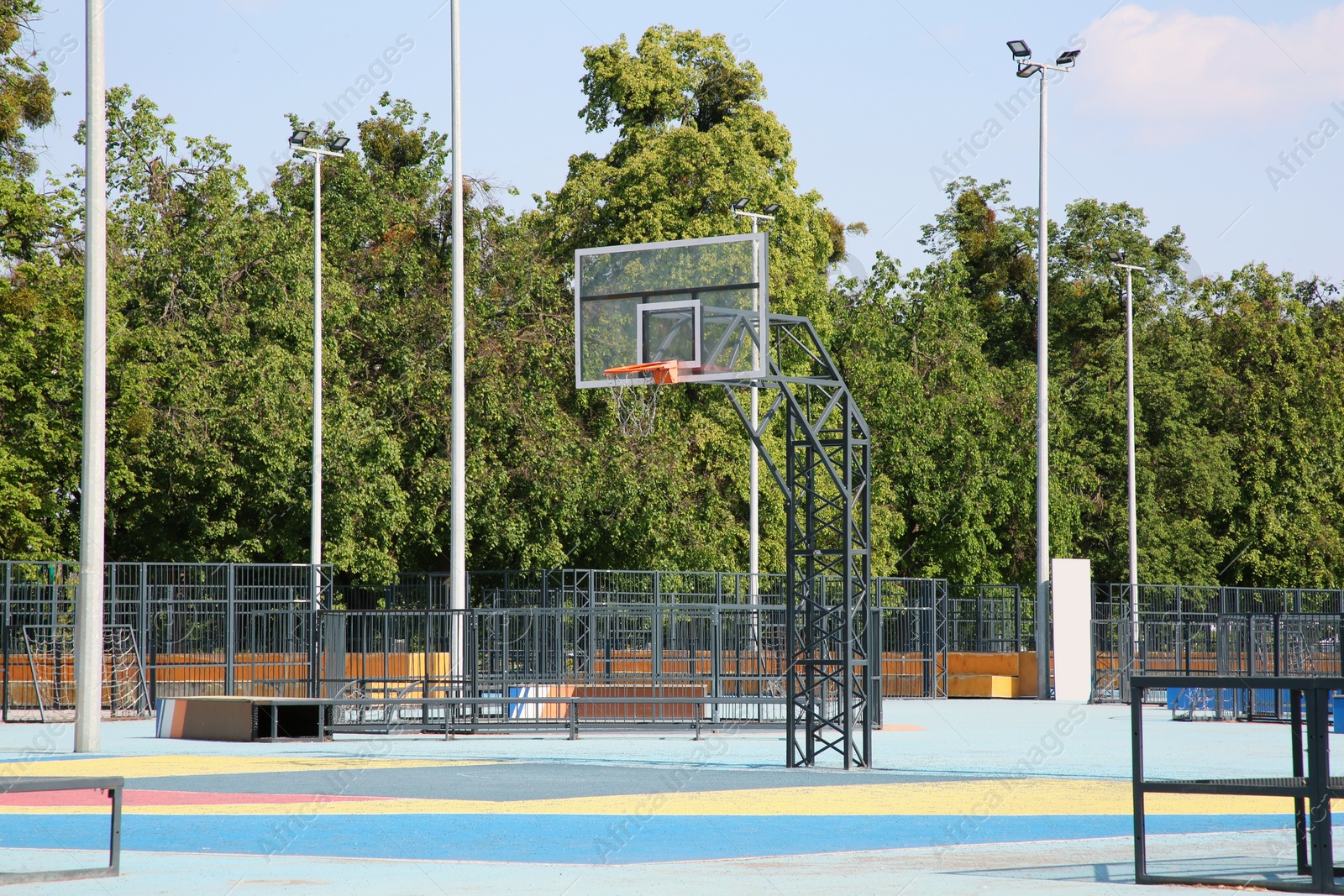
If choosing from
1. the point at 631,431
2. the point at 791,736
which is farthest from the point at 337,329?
the point at 791,736

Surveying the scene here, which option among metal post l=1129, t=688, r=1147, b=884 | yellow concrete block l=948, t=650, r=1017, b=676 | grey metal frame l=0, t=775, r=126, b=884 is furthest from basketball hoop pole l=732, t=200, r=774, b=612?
grey metal frame l=0, t=775, r=126, b=884

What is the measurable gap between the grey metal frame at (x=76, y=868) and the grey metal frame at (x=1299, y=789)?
5648 millimetres

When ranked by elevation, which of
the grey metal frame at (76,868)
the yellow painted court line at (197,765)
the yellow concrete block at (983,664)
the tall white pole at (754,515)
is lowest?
the yellow concrete block at (983,664)

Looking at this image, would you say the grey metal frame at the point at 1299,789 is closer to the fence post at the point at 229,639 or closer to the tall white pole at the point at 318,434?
the fence post at the point at 229,639

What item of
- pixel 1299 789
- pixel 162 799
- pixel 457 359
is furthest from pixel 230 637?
pixel 1299 789

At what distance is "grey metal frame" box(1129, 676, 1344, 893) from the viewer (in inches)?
331

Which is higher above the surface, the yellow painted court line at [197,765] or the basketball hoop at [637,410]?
the basketball hoop at [637,410]

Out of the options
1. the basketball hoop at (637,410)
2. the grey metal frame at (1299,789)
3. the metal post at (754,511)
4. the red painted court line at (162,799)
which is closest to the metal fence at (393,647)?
the metal post at (754,511)

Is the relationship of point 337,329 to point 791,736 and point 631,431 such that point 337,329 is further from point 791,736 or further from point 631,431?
point 791,736

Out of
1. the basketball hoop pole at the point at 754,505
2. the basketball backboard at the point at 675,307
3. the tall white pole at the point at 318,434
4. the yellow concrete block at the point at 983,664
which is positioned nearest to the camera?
the basketball backboard at the point at 675,307

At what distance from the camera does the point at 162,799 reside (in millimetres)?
14453

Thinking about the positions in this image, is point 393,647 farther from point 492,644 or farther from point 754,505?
point 754,505

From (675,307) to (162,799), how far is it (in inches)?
319

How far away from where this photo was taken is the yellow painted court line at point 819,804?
1328 cm
